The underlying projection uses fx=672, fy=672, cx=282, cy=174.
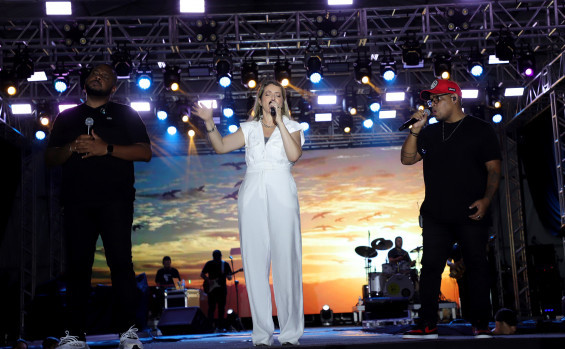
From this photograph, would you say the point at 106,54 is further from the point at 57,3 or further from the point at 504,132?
the point at 504,132

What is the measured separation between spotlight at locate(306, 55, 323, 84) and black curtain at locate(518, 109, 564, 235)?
17.6ft

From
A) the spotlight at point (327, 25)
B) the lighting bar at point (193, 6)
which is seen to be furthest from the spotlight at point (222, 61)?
the spotlight at point (327, 25)

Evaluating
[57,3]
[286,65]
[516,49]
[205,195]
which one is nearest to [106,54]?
[57,3]

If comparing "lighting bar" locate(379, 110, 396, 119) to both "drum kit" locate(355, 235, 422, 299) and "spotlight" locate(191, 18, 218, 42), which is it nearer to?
"drum kit" locate(355, 235, 422, 299)

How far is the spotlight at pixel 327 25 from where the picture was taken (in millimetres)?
11789

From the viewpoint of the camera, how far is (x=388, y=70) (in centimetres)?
1267

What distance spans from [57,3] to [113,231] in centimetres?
868

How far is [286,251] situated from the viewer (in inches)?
158

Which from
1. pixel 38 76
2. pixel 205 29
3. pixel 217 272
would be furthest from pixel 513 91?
pixel 38 76

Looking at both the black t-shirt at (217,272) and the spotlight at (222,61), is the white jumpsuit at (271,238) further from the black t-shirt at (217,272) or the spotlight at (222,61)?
the black t-shirt at (217,272)

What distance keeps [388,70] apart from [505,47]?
2.12 metres

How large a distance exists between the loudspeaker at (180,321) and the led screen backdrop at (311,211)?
6.33 meters

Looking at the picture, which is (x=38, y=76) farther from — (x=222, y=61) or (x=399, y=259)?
(x=399, y=259)

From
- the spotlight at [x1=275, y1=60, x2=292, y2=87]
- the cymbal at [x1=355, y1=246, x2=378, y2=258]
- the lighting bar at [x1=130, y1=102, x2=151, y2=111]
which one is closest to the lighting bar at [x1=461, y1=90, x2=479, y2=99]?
the cymbal at [x1=355, y1=246, x2=378, y2=258]
